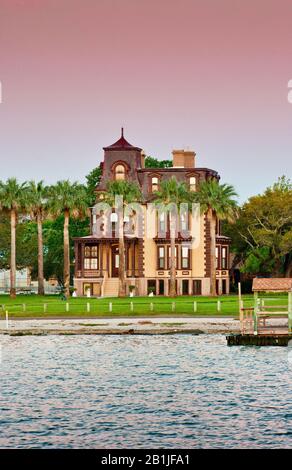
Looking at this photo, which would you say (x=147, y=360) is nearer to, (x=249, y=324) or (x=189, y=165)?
(x=249, y=324)

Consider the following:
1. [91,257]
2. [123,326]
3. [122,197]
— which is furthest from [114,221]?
[123,326]

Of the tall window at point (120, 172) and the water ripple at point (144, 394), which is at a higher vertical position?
the tall window at point (120, 172)

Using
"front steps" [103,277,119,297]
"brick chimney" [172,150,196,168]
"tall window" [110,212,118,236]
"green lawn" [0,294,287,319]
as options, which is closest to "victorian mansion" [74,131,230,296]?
"front steps" [103,277,119,297]

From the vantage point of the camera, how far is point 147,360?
5819 centimetres

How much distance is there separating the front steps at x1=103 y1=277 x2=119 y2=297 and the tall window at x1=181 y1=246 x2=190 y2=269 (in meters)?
7.77

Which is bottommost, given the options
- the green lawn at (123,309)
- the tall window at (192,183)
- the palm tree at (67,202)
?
the green lawn at (123,309)

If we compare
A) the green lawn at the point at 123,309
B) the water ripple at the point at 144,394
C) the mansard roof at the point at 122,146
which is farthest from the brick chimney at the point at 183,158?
the water ripple at the point at 144,394

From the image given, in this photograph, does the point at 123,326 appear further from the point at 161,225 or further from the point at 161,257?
the point at 161,225

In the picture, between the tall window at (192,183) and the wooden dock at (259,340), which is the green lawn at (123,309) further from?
the tall window at (192,183)

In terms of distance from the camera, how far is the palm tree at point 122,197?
11462cm

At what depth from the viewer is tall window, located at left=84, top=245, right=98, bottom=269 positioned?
401 ft

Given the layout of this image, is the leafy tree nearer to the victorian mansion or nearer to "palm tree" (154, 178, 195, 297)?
the victorian mansion

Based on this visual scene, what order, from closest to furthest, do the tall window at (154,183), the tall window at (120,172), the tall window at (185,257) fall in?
the tall window at (185,257), the tall window at (154,183), the tall window at (120,172)
